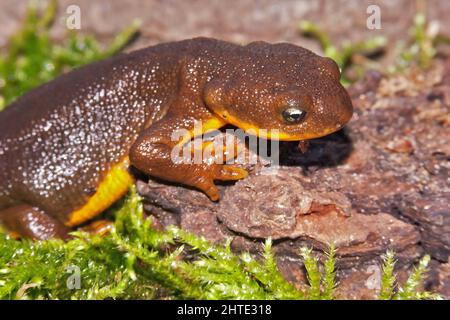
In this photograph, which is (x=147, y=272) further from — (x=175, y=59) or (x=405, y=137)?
(x=405, y=137)

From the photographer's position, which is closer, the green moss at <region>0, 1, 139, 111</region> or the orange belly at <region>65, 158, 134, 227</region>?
the orange belly at <region>65, 158, 134, 227</region>

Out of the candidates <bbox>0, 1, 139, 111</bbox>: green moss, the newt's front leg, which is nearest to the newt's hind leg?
the newt's front leg

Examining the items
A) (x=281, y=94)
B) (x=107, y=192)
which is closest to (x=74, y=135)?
(x=107, y=192)

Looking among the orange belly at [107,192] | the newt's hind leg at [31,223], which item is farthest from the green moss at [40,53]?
the orange belly at [107,192]

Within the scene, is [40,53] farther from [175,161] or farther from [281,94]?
[281,94]

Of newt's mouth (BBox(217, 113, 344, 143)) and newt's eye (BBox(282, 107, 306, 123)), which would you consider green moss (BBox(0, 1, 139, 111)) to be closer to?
newt's mouth (BBox(217, 113, 344, 143))

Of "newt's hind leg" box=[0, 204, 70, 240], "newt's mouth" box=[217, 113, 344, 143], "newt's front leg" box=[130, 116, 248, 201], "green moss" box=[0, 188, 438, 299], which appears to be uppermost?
"newt's mouth" box=[217, 113, 344, 143]
